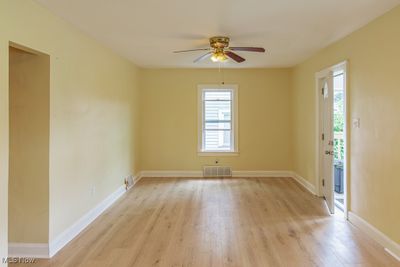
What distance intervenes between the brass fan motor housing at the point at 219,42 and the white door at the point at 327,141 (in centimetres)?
169

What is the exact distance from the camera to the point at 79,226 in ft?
12.1

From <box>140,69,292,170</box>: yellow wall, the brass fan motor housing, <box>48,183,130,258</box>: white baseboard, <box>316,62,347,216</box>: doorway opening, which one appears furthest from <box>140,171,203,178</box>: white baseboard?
the brass fan motor housing

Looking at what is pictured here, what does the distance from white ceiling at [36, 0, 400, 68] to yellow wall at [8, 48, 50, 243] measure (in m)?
0.66

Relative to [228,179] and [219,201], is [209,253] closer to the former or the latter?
[219,201]

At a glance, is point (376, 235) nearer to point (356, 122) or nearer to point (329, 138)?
point (356, 122)

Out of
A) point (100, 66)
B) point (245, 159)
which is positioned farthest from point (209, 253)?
point (245, 159)

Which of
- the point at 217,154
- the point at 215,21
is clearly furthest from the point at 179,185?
the point at 215,21

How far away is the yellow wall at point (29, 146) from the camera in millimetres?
3000

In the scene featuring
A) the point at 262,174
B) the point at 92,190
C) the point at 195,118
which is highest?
the point at 195,118

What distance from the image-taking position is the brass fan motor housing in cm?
400

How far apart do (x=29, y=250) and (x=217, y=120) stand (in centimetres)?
483

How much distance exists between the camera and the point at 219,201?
16.4 feet

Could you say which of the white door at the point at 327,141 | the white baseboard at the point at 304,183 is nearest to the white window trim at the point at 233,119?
the white baseboard at the point at 304,183

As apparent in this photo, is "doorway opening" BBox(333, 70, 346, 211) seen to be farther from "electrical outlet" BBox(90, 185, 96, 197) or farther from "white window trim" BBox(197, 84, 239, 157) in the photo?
"electrical outlet" BBox(90, 185, 96, 197)
